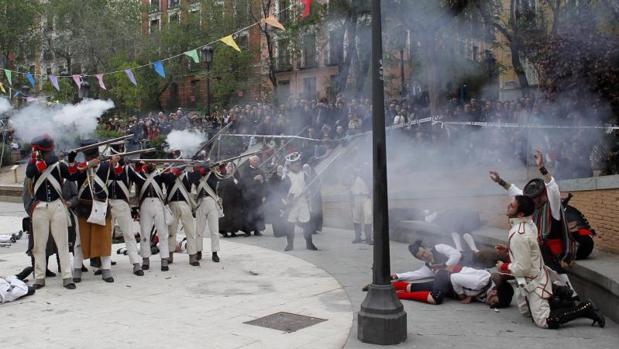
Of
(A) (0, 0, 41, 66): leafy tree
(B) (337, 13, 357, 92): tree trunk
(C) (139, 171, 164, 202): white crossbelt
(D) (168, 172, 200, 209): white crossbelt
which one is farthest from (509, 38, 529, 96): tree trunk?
(A) (0, 0, 41, 66): leafy tree

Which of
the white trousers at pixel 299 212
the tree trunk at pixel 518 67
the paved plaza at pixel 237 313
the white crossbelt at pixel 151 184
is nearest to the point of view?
the paved plaza at pixel 237 313

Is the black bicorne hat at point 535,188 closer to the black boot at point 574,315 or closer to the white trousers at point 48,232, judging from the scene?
the black boot at point 574,315

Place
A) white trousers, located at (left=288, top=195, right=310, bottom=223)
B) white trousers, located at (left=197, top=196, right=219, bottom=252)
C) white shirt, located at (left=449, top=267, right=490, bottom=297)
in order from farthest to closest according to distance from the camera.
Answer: white trousers, located at (left=288, top=195, right=310, bottom=223), white trousers, located at (left=197, top=196, right=219, bottom=252), white shirt, located at (left=449, top=267, right=490, bottom=297)

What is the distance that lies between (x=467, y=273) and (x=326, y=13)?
721 centimetres

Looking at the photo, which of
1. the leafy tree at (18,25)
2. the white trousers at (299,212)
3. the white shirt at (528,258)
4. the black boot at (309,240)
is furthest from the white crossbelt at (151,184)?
the leafy tree at (18,25)

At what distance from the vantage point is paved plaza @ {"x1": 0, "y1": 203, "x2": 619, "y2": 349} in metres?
5.59

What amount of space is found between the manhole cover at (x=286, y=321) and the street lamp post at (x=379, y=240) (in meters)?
0.73

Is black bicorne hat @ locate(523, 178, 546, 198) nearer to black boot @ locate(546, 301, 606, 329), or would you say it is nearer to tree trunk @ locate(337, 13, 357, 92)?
black boot @ locate(546, 301, 606, 329)

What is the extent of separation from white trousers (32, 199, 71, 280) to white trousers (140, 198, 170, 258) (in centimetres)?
130

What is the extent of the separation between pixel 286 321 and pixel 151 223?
11.4ft

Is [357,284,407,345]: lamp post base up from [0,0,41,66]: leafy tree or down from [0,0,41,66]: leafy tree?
down

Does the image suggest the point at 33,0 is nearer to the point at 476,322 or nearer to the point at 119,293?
the point at 119,293

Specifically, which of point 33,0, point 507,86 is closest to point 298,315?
point 507,86

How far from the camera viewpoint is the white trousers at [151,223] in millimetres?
Answer: 8930
